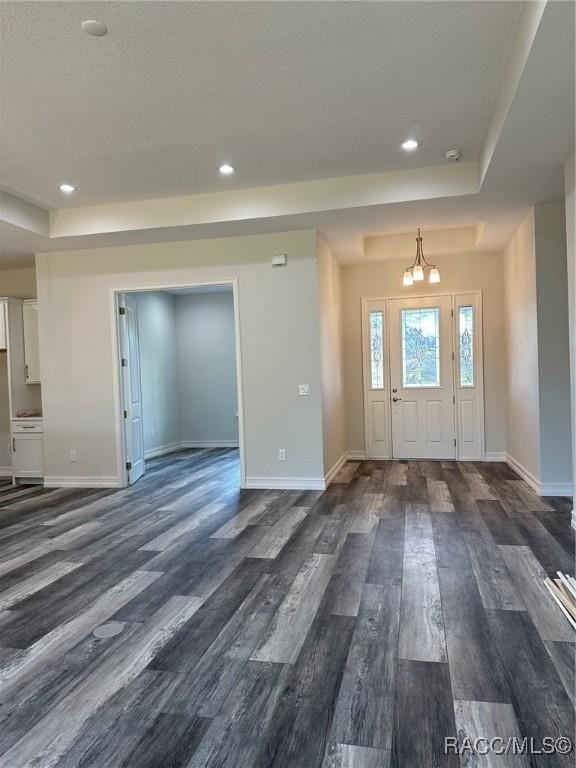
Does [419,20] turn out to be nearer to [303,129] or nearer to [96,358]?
[303,129]

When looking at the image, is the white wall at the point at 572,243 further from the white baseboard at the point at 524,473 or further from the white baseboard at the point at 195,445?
the white baseboard at the point at 195,445

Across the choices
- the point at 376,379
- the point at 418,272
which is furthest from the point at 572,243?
the point at 376,379

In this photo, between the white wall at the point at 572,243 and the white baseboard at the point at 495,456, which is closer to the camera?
the white wall at the point at 572,243

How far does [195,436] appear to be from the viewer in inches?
365

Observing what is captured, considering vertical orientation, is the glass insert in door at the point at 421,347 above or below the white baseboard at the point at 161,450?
above

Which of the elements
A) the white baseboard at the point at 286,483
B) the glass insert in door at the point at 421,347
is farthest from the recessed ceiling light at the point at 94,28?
the glass insert in door at the point at 421,347

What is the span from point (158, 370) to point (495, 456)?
5.56 meters

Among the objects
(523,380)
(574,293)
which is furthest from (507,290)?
(574,293)

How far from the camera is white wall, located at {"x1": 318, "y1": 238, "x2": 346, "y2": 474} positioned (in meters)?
5.54

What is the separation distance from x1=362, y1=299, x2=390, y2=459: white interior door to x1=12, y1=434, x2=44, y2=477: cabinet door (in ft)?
14.2

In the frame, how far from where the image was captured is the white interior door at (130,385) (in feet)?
19.3

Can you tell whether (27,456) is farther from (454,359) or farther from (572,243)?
(572,243)

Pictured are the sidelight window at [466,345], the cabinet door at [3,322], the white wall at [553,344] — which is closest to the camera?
the white wall at [553,344]

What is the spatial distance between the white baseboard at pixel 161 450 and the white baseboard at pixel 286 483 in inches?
125
